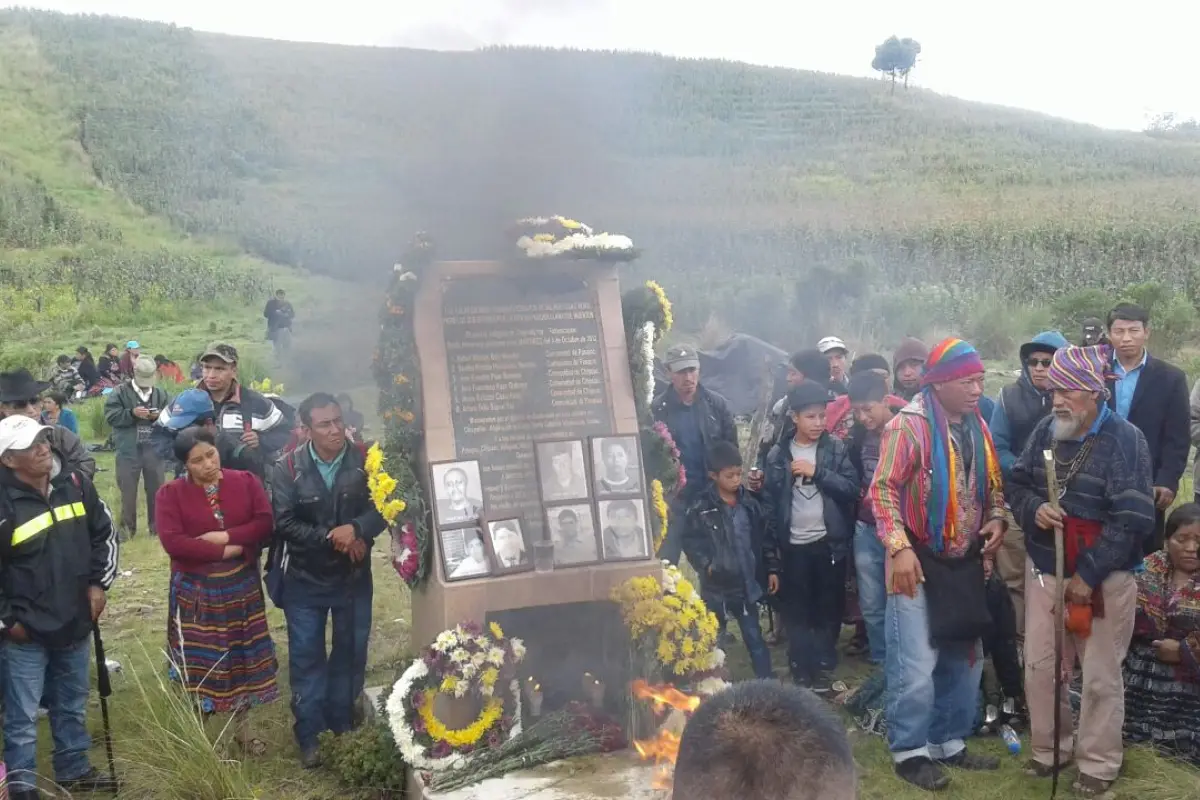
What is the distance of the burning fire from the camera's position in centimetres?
475

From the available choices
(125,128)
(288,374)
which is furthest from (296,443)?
(125,128)

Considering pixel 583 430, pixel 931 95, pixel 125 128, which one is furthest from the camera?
pixel 931 95

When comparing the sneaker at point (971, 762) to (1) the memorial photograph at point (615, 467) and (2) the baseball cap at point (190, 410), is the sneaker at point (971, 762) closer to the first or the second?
(1) the memorial photograph at point (615, 467)

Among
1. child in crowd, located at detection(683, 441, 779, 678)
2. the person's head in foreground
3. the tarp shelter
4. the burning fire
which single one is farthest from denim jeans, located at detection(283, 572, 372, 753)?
the tarp shelter

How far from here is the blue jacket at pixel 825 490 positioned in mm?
5773

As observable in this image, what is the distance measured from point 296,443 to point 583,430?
82.2 inches

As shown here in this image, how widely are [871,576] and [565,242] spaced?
261 cm

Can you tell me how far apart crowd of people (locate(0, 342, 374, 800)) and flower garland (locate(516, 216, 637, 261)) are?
1.39m

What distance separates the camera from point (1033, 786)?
4727mm

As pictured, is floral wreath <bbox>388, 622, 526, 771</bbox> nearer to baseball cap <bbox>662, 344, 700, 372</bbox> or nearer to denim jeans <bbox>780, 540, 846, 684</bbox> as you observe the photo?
denim jeans <bbox>780, 540, 846, 684</bbox>

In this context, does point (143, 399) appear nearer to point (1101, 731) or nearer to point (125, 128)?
point (1101, 731)

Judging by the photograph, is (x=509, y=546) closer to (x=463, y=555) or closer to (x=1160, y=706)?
(x=463, y=555)

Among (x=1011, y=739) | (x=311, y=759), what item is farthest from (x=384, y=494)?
(x=1011, y=739)

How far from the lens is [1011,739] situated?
5176 mm
